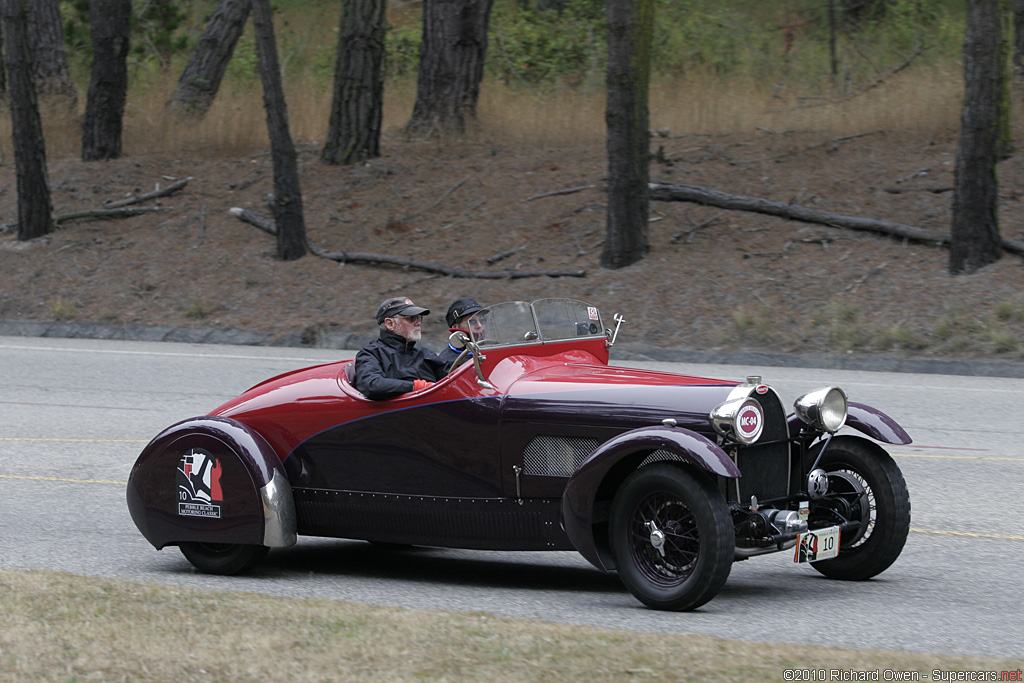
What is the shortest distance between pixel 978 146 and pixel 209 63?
1788cm

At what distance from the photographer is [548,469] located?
5773 millimetres

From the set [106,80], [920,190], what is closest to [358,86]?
[106,80]

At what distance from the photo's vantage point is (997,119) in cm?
1578

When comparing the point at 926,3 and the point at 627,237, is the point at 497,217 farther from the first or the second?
the point at 926,3

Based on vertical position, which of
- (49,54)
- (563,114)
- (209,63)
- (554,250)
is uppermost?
(49,54)

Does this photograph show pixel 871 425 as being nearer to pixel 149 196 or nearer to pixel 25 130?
pixel 25 130

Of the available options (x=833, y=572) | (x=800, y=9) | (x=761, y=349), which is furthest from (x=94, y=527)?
Answer: (x=800, y=9)

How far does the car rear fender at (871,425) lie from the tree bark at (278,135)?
46.8ft

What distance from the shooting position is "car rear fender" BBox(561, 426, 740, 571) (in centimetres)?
520

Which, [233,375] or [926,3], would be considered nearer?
[233,375]

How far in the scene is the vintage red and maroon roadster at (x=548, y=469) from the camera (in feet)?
17.7

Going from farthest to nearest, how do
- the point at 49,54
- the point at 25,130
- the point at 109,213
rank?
the point at 49,54, the point at 109,213, the point at 25,130

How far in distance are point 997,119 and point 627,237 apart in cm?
511

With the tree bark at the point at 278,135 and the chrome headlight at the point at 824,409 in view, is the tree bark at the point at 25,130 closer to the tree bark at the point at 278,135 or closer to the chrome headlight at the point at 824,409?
the tree bark at the point at 278,135
